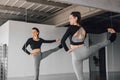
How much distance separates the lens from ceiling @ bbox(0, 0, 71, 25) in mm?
4422

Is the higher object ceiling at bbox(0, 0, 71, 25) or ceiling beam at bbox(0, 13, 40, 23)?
ceiling at bbox(0, 0, 71, 25)

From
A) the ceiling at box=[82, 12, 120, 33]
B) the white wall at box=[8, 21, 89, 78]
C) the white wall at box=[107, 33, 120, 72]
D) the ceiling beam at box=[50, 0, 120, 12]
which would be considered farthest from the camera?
the white wall at box=[107, 33, 120, 72]

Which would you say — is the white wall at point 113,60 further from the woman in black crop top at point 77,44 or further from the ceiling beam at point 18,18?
the ceiling beam at point 18,18

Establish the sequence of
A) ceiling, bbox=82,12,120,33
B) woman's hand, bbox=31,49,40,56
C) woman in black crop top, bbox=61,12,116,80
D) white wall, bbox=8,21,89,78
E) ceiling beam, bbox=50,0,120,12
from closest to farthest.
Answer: woman in black crop top, bbox=61,12,116,80 < ceiling beam, bbox=50,0,120,12 < white wall, bbox=8,21,89,78 < woman's hand, bbox=31,49,40,56 < ceiling, bbox=82,12,120,33

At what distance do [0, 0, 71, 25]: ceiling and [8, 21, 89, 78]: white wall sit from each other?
232 millimetres

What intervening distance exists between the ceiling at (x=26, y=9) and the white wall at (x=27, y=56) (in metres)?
0.23

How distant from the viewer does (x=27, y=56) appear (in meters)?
4.13

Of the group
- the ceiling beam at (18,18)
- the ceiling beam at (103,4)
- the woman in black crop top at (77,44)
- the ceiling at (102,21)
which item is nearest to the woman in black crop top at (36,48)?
the ceiling beam at (18,18)

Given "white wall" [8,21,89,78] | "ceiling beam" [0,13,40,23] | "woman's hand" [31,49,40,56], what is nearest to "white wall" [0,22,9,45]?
"white wall" [8,21,89,78]

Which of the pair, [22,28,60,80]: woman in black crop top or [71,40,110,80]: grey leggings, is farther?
[22,28,60,80]: woman in black crop top

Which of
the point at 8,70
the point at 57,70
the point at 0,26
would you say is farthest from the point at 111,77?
the point at 0,26

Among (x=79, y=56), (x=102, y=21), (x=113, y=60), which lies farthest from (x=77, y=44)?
(x=113, y=60)

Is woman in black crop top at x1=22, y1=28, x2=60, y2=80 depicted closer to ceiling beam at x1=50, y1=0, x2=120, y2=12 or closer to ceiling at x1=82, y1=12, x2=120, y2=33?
ceiling at x1=82, y1=12, x2=120, y2=33

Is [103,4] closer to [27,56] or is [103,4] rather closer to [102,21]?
[102,21]
